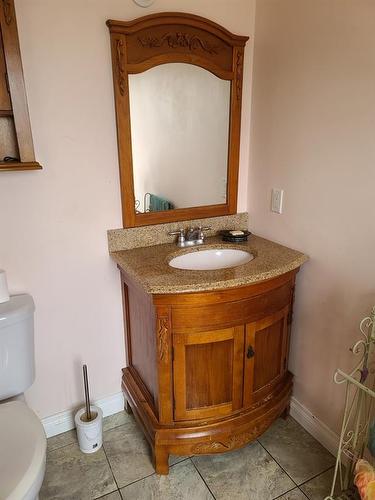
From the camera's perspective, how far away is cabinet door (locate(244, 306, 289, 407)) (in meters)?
1.50

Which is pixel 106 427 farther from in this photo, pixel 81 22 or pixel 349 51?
pixel 349 51

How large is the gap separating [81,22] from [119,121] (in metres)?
0.38

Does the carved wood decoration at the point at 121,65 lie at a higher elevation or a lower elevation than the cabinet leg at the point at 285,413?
higher

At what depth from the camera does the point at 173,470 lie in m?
1.59

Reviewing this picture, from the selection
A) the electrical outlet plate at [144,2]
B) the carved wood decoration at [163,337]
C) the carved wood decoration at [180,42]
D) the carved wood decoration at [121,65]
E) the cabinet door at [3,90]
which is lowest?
the carved wood decoration at [163,337]

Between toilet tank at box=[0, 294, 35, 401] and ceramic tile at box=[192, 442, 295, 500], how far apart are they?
2.78 feet

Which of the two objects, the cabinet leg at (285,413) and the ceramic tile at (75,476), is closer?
the ceramic tile at (75,476)

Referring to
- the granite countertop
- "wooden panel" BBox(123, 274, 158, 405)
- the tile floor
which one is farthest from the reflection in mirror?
the tile floor

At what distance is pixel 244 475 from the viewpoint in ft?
5.13

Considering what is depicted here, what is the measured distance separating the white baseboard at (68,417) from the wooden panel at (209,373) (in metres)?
0.58

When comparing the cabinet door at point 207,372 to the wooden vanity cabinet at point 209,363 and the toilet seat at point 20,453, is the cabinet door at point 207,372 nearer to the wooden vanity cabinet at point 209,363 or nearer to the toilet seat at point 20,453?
the wooden vanity cabinet at point 209,363

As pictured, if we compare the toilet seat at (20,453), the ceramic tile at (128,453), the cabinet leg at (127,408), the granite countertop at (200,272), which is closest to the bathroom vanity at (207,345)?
the granite countertop at (200,272)

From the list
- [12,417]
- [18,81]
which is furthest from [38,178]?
[12,417]

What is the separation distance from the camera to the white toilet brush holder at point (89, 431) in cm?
163
